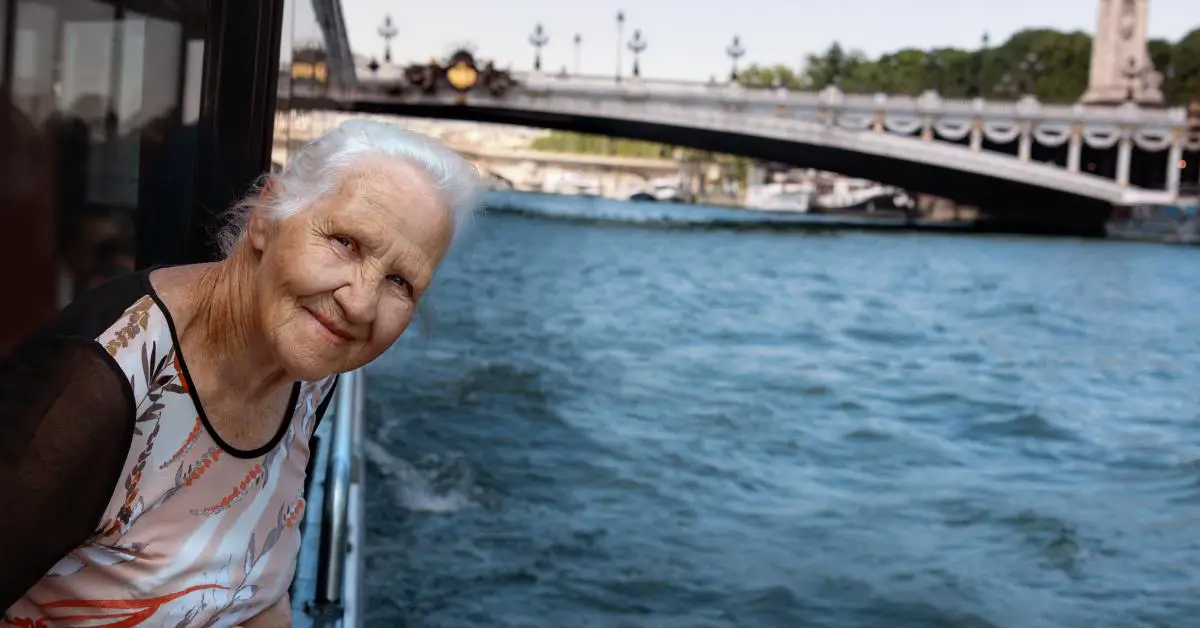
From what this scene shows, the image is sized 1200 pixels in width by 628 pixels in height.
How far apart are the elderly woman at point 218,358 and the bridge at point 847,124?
31200mm

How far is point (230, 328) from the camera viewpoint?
4.20ft

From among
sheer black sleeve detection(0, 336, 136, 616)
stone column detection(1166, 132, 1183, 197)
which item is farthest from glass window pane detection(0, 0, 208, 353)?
stone column detection(1166, 132, 1183, 197)

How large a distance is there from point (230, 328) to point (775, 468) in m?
6.31

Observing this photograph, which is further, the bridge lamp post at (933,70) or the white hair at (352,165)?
the bridge lamp post at (933,70)

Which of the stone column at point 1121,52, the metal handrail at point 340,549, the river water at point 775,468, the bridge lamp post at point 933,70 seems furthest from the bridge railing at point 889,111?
the metal handrail at point 340,549

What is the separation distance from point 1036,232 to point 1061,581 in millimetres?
34055

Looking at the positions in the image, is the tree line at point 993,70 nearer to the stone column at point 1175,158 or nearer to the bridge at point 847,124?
the stone column at point 1175,158

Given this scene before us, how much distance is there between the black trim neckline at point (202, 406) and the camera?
3.99ft

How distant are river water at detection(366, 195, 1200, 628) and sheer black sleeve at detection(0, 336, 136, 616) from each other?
0.45m

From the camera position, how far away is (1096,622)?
5.27 meters

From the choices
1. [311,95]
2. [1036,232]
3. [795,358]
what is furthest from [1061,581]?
[1036,232]

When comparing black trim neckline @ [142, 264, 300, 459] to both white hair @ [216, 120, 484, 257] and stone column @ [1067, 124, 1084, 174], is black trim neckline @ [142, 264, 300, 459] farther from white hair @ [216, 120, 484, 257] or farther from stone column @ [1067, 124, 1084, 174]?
stone column @ [1067, 124, 1084, 174]

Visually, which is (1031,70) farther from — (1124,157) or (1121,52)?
(1124,157)

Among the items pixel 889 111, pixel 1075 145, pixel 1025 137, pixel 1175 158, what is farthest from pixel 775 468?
pixel 1175 158
